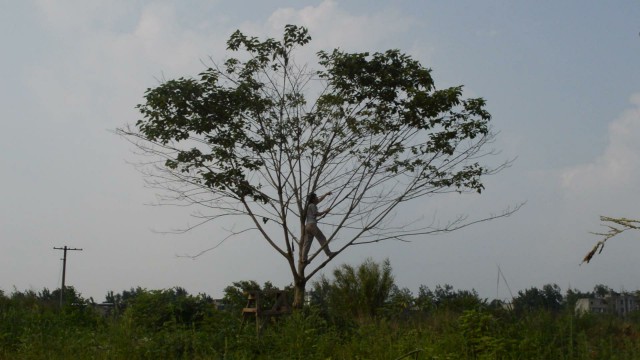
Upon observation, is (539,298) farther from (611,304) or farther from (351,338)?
(351,338)

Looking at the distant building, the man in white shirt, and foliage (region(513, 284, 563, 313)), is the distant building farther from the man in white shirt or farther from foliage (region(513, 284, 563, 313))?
the man in white shirt

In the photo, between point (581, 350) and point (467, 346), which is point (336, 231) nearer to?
point (467, 346)

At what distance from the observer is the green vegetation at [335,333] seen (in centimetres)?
665

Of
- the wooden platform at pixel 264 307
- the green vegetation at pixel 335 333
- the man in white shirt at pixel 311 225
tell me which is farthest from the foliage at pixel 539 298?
the man in white shirt at pixel 311 225

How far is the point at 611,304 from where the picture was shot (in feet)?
18.9

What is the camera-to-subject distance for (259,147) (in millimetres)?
15570

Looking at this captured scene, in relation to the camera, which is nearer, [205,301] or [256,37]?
[205,301]

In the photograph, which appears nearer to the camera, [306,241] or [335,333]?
[335,333]

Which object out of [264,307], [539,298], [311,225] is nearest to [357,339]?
[539,298]

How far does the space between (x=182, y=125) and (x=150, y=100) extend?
83cm

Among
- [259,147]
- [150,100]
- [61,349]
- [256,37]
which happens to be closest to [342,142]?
[259,147]

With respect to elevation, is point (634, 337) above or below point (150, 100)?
below

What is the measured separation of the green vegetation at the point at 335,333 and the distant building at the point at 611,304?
85 millimetres

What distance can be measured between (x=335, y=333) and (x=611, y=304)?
15.8 ft
